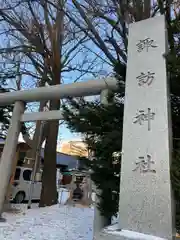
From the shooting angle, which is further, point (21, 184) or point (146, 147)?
point (21, 184)

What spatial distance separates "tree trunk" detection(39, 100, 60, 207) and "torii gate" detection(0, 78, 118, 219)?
4.60ft

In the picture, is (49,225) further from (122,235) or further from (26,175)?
(26,175)

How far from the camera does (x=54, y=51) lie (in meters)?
7.76

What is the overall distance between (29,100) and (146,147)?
4420 mm

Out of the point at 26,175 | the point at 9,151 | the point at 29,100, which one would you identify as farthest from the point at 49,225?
the point at 26,175

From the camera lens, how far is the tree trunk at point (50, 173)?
7.00 metres

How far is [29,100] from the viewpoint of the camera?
20.5 ft

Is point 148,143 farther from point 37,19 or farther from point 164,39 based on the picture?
point 37,19

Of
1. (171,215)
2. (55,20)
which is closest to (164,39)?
(171,215)

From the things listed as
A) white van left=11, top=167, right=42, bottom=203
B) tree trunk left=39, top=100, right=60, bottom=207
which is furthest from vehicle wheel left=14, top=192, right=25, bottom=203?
tree trunk left=39, top=100, right=60, bottom=207

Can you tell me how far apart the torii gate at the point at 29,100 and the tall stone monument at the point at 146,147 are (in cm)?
196

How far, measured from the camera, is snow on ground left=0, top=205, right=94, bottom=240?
412 centimetres

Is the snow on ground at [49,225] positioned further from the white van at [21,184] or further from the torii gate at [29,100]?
the white van at [21,184]

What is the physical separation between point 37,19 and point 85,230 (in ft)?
19.3
